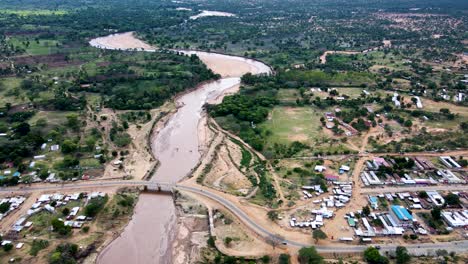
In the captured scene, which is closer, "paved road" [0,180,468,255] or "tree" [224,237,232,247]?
"paved road" [0,180,468,255]

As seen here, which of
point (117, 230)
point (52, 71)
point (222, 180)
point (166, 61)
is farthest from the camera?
point (166, 61)

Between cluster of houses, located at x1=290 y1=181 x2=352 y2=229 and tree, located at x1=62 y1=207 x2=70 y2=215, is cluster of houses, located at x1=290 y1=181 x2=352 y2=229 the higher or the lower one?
the higher one

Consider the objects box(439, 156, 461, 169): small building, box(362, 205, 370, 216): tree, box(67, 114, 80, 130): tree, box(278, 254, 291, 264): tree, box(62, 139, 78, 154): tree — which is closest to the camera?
box(278, 254, 291, 264): tree

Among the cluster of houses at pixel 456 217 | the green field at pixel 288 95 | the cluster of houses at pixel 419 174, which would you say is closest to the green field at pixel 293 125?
the green field at pixel 288 95

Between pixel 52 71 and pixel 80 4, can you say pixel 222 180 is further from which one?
pixel 80 4

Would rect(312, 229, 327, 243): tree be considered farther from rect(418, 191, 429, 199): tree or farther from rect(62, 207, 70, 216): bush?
rect(62, 207, 70, 216): bush

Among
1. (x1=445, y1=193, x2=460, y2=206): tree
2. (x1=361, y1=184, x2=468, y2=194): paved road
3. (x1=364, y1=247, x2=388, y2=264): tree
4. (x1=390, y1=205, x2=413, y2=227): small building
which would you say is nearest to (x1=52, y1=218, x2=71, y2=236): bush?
(x1=364, y1=247, x2=388, y2=264): tree

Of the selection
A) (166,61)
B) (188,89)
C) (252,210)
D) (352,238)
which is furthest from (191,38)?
(352,238)

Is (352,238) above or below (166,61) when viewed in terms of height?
below

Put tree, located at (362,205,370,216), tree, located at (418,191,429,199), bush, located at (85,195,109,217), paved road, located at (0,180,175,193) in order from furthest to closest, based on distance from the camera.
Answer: paved road, located at (0,180,175,193) → tree, located at (418,191,429,199) → bush, located at (85,195,109,217) → tree, located at (362,205,370,216)
